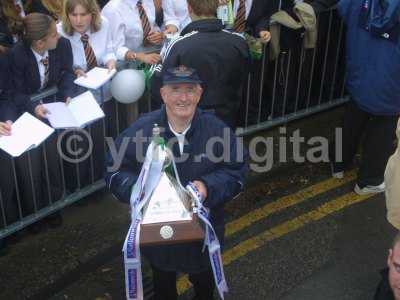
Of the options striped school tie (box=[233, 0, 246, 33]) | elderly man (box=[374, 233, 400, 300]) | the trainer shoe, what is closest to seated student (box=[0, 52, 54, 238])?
striped school tie (box=[233, 0, 246, 33])

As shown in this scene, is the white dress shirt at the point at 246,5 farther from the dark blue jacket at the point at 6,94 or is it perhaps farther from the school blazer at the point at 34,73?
the dark blue jacket at the point at 6,94

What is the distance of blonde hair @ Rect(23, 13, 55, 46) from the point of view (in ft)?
14.4

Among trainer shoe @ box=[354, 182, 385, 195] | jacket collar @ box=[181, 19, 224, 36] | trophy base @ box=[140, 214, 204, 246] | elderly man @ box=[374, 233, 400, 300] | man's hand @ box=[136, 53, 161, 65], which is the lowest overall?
trainer shoe @ box=[354, 182, 385, 195]

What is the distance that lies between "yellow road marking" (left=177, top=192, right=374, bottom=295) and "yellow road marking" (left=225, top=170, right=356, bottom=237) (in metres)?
0.18

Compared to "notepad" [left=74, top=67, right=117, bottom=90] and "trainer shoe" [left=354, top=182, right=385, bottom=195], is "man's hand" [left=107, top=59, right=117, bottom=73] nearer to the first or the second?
"notepad" [left=74, top=67, right=117, bottom=90]

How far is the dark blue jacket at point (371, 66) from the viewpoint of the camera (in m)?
4.84

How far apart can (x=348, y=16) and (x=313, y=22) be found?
1.77 ft

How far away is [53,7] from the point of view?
18.2 feet

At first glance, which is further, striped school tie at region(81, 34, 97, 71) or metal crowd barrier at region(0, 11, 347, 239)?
striped school tie at region(81, 34, 97, 71)

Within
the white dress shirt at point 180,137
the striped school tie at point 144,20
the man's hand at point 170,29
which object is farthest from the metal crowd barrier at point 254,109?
the white dress shirt at point 180,137

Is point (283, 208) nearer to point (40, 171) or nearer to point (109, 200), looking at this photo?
point (109, 200)

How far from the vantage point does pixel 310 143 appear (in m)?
6.10

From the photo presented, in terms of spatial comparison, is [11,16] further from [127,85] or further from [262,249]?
[262,249]

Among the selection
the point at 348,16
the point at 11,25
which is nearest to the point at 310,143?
the point at 348,16
